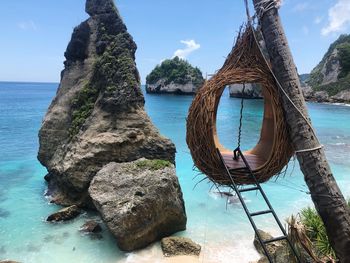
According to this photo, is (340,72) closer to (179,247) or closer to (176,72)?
(176,72)

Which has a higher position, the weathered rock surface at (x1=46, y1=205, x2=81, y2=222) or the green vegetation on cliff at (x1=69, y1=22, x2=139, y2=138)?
the green vegetation on cliff at (x1=69, y1=22, x2=139, y2=138)

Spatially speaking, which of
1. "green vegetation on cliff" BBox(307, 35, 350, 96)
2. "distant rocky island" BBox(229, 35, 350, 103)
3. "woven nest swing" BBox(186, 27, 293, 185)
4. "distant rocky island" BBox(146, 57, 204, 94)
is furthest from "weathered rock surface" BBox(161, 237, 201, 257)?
"distant rocky island" BBox(146, 57, 204, 94)

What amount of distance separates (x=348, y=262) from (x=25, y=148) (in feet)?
109

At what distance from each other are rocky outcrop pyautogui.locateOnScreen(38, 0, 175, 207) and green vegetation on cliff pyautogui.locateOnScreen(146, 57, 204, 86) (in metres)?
79.5

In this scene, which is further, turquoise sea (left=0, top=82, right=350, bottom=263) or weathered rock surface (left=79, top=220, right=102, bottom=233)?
weathered rock surface (left=79, top=220, right=102, bottom=233)

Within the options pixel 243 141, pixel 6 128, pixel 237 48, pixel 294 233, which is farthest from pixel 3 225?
pixel 6 128

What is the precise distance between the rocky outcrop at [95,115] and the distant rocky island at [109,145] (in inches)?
1.6

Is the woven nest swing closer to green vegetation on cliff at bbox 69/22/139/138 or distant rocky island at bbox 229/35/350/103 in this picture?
green vegetation on cliff at bbox 69/22/139/138

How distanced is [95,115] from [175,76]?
90013 millimetres

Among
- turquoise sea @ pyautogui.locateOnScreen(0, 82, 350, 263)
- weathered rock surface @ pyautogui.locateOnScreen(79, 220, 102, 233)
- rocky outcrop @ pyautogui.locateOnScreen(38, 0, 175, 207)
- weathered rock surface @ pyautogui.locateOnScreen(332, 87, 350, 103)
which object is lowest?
turquoise sea @ pyautogui.locateOnScreen(0, 82, 350, 263)

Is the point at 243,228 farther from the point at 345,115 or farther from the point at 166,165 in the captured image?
the point at 345,115

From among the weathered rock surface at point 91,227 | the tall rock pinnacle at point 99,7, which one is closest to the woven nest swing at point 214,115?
the weathered rock surface at point 91,227

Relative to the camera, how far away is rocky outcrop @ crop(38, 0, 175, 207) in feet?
52.1

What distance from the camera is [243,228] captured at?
46.8 ft
